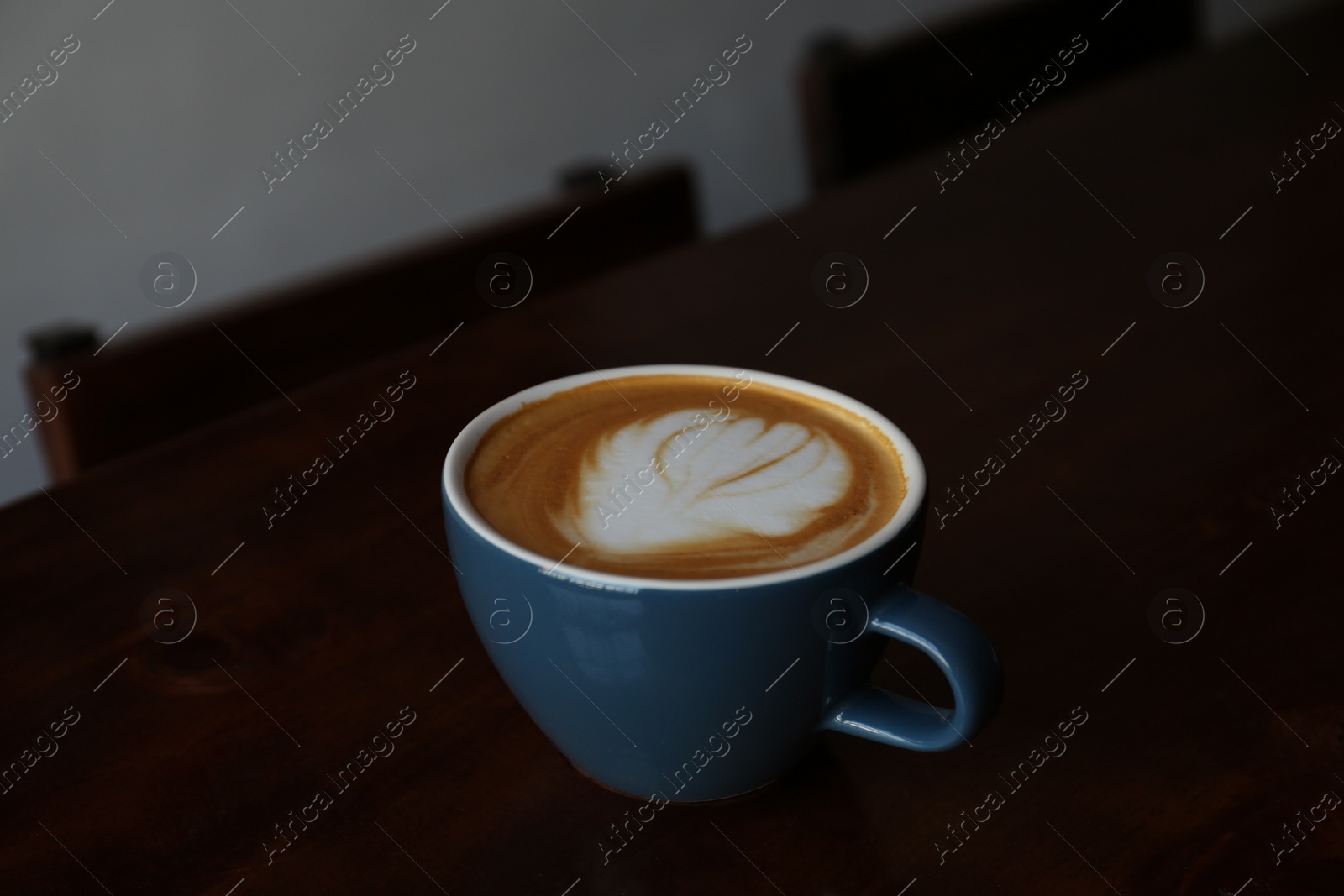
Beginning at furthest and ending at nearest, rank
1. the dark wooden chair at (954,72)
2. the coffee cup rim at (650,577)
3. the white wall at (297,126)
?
1. the white wall at (297,126)
2. the dark wooden chair at (954,72)
3. the coffee cup rim at (650,577)

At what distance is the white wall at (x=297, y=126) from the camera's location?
1.71 m

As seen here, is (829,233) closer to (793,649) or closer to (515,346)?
A: (515,346)

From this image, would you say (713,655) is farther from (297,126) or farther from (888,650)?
(297,126)

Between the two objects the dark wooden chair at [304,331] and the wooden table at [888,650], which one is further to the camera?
the dark wooden chair at [304,331]

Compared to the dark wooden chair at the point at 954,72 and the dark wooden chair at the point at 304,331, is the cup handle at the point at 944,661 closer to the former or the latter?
the dark wooden chair at the point at 304,331

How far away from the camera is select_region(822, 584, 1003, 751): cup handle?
0.46 meters

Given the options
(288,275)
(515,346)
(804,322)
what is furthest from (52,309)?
(804,322)

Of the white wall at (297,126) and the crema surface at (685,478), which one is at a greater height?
the white wall at (297,126)

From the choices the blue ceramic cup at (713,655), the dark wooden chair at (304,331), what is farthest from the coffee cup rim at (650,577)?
the dark wooden chair at (304,331)

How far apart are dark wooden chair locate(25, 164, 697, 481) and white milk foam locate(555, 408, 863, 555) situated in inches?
17.8

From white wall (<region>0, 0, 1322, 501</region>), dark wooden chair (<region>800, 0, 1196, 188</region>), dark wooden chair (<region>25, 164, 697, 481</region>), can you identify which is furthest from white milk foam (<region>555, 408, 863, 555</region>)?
white wall (<region>0, 0, 1322, 501</region>)

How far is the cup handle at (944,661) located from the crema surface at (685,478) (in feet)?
0.11

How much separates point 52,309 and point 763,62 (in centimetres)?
145

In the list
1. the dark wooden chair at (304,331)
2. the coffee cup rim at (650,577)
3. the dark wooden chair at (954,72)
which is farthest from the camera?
the dark wooden chair at (954,72)
